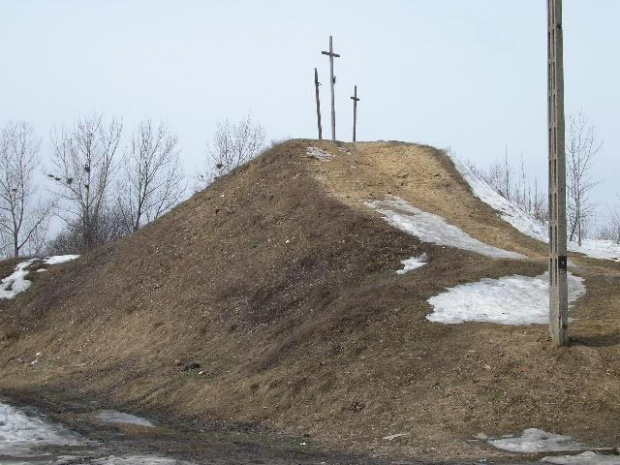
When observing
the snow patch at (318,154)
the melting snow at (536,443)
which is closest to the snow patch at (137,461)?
the melting snow at (536,443)

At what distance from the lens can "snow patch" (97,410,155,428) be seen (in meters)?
11.1

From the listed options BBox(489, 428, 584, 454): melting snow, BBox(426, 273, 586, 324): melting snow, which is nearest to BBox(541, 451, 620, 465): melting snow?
BBox(489, 428, 584, 454): melting snow

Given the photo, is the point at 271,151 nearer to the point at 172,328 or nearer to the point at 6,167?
the point at 172,328

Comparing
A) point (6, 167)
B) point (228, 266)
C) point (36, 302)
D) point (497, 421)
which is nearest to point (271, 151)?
point (228, 266)

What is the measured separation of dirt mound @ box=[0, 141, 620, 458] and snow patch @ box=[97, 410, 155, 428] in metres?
0.63

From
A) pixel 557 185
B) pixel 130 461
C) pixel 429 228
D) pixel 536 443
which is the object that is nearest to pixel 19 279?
pixel 429 228

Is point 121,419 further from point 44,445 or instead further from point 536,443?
point 536,443

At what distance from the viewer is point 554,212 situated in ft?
32.8

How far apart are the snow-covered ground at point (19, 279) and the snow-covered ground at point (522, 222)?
15.6 m

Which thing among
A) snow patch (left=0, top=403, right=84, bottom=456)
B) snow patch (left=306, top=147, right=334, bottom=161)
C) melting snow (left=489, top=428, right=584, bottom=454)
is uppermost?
snow patch (left=306, top=147, right=334, bottom=161)

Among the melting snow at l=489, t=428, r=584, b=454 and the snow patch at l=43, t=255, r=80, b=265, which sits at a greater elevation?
the snow patch at l=43, t=255, r=80, b=265

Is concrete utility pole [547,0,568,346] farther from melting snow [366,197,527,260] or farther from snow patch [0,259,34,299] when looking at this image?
snow patch [0,259,34,299]

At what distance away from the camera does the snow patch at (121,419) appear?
11.1 m

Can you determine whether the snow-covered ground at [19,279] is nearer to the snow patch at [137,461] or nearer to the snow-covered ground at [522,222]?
the snow-covered ground at [522,222]
